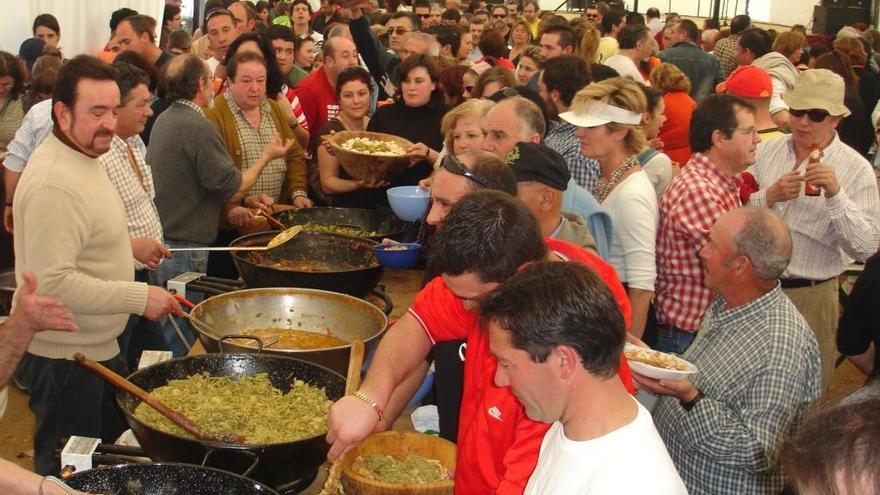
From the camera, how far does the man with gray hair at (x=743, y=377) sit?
8.07 ft

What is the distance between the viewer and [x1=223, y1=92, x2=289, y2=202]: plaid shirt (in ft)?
15.3

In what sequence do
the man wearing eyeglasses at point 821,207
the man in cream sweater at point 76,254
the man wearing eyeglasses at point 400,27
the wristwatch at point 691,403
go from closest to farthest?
1. the wristwatch at point 691,403
2. the man in cream sweater at point 76,254
3. the man wearing eyeglasses at point 821,207
4. the man wearing eyeglasses at point 400,27

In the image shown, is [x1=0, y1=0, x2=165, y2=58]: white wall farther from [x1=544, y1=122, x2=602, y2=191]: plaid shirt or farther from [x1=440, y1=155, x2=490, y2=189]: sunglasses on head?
[x1=440, y1=155, x2=490, y2=189]: sunglasses on head

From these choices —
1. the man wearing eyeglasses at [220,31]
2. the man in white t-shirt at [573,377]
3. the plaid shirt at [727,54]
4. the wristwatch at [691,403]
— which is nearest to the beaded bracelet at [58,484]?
the man in white t-shirt at [573,377]

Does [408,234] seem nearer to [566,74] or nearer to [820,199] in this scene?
[566,74]

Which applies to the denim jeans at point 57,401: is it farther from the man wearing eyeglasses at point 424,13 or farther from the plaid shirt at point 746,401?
the man wearing eyeglasses at point 424,13

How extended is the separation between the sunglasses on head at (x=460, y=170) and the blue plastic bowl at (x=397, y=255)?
1054mm

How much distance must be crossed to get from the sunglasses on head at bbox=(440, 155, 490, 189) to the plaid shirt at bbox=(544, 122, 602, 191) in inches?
48.3

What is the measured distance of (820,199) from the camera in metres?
3.86

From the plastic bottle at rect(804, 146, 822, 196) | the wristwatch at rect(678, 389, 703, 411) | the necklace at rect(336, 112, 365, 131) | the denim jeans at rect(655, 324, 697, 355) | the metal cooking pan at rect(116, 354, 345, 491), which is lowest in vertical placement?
the denim jeans at rect(655, 324, 697, 355)

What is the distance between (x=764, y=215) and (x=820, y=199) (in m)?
1.34

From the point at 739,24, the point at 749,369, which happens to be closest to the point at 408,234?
the point at 749,369

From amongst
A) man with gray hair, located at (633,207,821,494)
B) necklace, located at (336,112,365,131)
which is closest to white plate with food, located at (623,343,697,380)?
man with gray hair, located at (633,207,821,494)

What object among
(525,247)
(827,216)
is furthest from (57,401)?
(827,216)
